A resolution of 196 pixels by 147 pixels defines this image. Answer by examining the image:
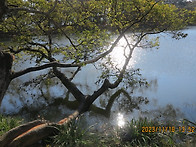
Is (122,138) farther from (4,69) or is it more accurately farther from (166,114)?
(4,69)

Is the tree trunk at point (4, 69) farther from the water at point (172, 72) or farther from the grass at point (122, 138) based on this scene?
the water at point (172, 72)

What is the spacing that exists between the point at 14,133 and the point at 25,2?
3.52 metres

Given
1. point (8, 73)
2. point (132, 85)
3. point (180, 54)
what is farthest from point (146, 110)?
point (180, 54)

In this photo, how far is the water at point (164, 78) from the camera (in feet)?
19.7

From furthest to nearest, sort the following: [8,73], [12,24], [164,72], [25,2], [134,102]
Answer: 1. [164,72]
2. [134,102]
3. [12,24]
4. [25,2]
5. [8,73]

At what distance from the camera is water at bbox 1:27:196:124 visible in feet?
19.7

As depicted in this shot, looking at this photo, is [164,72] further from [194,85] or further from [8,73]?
[8,73]

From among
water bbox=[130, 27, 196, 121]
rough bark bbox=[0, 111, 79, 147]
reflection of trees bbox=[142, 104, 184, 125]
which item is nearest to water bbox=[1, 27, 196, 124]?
water bbox=[130, 27, 196, 121]

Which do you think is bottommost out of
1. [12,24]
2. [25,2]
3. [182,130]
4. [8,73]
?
[182,130]

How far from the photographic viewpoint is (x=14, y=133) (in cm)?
322

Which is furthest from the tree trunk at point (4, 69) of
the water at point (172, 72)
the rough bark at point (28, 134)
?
the water at point (172, 72)

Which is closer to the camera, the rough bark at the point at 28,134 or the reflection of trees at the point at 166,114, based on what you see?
the rough bark at the point at 28,134

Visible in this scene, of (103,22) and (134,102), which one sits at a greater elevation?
(103,22)

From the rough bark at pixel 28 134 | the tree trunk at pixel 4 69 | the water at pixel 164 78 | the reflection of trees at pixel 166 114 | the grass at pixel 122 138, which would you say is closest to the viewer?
the rough bark at pixel 28 134
